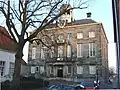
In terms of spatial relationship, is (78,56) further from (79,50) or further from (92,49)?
(92,49)

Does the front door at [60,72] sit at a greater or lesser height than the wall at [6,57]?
lesser

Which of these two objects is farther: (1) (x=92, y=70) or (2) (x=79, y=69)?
(2) (x=79, y=69)

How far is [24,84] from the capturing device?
26.2 m

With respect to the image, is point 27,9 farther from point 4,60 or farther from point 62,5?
point 4,60

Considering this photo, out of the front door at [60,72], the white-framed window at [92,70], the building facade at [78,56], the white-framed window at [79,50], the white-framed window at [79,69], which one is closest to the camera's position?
the white-framed window at [92,70]

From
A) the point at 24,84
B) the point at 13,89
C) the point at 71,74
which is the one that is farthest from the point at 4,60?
the point at 71,74

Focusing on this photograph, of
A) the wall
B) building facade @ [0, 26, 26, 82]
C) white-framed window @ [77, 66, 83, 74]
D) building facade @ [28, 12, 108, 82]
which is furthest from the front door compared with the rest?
the wall

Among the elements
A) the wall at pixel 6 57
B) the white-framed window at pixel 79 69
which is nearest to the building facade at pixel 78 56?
the white-framed window at pixel 79 69

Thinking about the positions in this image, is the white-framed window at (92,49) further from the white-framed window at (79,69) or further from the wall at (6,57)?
the wall at (6,57)

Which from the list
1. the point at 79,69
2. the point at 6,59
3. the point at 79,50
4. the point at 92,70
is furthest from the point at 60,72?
the point at 6,59

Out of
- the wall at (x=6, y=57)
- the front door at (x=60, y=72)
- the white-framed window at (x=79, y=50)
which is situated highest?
the white-framed window at (x=79, y=50)

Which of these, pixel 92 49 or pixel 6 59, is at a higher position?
pixel 92 49

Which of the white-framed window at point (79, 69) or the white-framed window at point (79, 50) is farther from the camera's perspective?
A: the white-framed window at point (79, 50)

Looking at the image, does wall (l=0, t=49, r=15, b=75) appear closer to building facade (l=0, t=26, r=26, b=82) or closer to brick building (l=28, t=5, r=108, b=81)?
building facade (l=0, t=26, r=26, b=82)
